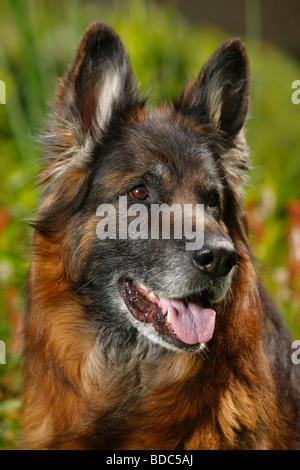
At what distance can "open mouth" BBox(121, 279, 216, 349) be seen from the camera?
3.34 meters

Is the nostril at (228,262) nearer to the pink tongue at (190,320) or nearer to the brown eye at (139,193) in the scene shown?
the pink tongue at (190,320)

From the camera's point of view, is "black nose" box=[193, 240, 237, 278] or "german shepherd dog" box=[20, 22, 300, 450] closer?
"black nose" box=[193, 240, 237, 278]

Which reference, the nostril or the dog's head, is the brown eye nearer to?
the dog's head

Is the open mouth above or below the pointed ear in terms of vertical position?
below

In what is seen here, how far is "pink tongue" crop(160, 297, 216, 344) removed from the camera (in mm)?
3328

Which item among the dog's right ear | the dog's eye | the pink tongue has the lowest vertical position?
the pink tongue

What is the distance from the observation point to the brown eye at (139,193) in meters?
3.56

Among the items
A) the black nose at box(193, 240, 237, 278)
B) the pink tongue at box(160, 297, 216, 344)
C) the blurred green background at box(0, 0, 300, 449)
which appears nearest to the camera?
the black nose at box(193, 240, 237, 278)

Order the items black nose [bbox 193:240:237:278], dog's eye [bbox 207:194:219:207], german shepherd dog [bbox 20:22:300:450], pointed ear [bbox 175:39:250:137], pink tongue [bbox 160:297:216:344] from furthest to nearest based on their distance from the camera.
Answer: pointed ear [bbox 175:39:250:137], dog's eye [bbox 207:194:219:207], german shepherd dog [bbox 20:22:300:450], pink tongue [bbox 160:297:216:344], black nose [bbox 193:240:237:278]

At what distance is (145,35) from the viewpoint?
7805mm

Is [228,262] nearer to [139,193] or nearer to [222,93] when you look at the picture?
[139,193]

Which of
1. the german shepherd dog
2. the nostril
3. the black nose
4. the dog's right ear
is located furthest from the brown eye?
the nostril

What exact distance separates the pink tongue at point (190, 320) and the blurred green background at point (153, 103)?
1.03 metres

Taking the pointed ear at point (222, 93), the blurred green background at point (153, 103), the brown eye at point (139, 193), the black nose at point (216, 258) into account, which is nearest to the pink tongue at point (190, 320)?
the black nose at point (216, 258)
